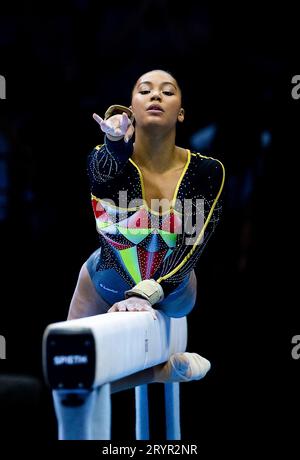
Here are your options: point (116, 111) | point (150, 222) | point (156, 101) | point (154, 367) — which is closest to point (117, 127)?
point (116, 111)

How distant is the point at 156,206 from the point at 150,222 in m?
0.07

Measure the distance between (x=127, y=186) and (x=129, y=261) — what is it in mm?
317

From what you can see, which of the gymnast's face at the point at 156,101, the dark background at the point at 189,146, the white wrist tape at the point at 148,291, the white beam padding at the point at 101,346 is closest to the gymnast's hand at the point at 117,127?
the gymnast's face at the point at 156,101

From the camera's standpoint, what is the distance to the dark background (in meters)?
4.18

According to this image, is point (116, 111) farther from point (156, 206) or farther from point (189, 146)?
point (189, 146)

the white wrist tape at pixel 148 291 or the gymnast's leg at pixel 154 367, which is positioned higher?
the white wrist tape at pixel 148 291

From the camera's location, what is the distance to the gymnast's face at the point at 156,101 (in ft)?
9.95

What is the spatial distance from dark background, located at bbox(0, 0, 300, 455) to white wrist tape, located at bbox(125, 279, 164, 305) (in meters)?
1.50

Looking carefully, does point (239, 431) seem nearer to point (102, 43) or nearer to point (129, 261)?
point (129, 261)

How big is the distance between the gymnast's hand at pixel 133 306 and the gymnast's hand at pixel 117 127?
61 cm

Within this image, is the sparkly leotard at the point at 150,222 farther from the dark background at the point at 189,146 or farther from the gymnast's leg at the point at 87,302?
the dark background at the point at 189,146

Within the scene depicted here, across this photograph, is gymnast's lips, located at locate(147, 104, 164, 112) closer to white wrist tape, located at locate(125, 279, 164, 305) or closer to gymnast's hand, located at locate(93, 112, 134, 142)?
gymnast's hand, located at locate(93, 112, 134, 142)

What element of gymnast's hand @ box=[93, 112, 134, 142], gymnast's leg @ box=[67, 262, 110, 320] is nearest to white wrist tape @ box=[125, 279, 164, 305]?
gymnast's leg @ box=[67, 262, 110, 320]

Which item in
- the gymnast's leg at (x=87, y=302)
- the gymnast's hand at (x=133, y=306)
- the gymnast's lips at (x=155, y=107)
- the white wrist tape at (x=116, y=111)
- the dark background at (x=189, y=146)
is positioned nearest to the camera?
the gymnast's hand at (x=133, y=306)
